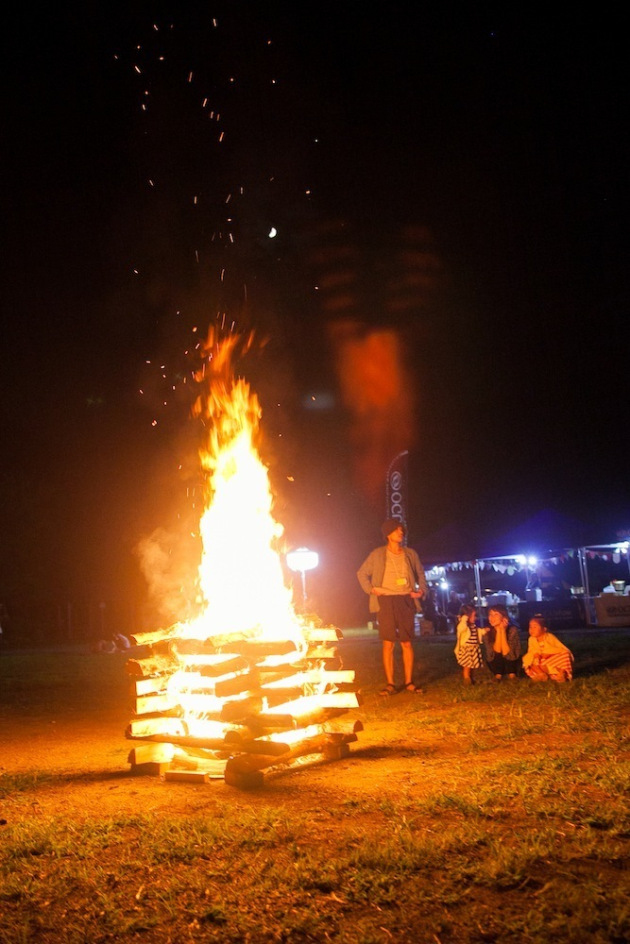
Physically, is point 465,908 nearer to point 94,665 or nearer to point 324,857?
point 324,857

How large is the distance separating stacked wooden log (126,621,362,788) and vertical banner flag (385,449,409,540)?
586 inches

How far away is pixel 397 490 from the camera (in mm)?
21719

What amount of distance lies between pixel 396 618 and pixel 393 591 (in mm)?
328

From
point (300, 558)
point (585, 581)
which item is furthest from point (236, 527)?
point (300, 558)

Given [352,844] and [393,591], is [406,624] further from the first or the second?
[352,844]

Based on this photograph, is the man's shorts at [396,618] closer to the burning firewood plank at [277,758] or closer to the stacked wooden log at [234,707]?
the stacked wooden log at [234,707]

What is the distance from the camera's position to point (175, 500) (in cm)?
3431

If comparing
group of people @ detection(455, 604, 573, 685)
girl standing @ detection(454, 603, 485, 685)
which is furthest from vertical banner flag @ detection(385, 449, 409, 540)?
girl standing @ detection(454, 603, 485, 685)

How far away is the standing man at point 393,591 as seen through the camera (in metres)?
9.00

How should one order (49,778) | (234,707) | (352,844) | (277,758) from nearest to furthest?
(352,844), (277,758), (234,707), (49,778)

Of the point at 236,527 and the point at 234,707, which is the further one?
the point at 236,527

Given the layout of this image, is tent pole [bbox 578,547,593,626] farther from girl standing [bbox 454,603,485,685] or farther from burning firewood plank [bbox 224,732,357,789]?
burning firewood plank [bbox 224,732,357,789]

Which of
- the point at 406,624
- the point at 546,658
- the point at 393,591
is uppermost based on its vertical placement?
the point at 393,591

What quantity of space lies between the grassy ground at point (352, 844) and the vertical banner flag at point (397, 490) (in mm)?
14757
